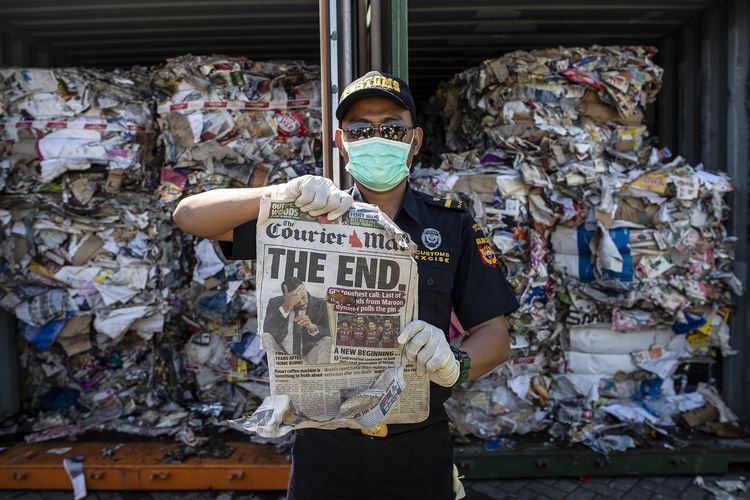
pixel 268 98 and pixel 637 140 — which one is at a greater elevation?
pixel 268 98

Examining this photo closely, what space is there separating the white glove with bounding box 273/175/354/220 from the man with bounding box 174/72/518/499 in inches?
0.8

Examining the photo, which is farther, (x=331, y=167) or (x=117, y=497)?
(x=117, y=497)

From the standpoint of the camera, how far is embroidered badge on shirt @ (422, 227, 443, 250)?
1.61m

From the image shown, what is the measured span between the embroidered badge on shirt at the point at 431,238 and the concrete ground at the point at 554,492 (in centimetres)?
239

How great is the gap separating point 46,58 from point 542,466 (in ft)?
17.8

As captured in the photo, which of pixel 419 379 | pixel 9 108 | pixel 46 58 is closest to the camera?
pixel 419 379

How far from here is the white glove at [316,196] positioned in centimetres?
132

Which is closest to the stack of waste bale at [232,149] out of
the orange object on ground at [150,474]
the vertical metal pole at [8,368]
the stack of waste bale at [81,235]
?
the stack of waste bale at [81,235]

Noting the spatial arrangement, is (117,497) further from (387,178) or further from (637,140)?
(637,140)

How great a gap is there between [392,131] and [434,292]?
0.58m

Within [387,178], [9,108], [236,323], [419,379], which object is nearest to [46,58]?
[9,108]

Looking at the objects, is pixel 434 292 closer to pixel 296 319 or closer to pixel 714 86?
pixel 296 319

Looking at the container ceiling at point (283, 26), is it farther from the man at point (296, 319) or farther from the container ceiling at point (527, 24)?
the man at point (296, 319)

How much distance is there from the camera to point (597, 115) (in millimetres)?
3787
